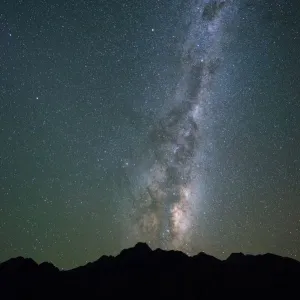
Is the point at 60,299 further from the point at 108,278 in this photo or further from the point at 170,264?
the point at 170,264

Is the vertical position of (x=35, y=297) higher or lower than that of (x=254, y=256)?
lower

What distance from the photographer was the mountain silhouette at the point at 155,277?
2827cm

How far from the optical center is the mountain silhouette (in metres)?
28.3

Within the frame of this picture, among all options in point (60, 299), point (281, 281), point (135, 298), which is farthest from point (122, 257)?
point (281, 281)

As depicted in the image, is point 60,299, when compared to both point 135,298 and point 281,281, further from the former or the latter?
point 281,281

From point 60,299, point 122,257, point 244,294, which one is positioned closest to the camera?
point 244,294

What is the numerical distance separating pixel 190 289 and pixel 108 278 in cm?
762

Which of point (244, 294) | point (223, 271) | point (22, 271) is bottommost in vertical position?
point (244, 294)

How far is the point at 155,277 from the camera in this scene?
2970 centimetres

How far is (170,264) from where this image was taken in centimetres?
3088

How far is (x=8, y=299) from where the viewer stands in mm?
29812

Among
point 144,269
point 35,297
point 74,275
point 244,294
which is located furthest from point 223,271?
point 35,297

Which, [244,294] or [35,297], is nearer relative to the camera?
[244,294]

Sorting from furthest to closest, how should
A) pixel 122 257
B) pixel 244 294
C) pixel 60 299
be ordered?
pixel 122 257 < pixel 60 299 < pixel 244 294
